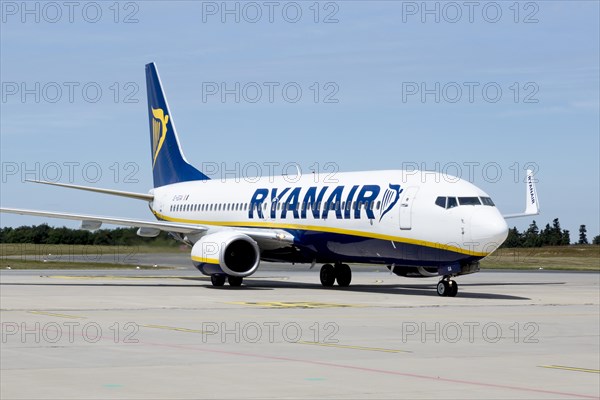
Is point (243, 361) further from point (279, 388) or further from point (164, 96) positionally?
point (164, 96)

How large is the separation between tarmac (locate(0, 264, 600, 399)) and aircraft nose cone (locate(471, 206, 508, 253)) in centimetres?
158

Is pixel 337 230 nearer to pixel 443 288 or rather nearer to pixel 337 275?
pixel 337 275

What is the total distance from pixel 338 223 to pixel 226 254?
13.0ft

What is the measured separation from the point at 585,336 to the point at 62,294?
55.1 feet

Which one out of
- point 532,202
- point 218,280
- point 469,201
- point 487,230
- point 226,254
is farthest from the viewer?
point 532,202

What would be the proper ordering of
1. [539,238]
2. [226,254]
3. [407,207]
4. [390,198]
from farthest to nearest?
[539,238]
[226,254]
[390,198]
[407,207]

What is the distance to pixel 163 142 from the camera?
48.9 meters

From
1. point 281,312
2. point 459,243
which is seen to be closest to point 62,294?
point 281,312

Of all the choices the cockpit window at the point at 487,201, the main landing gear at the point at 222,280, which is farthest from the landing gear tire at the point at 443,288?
the main landing gear at the point at 222,280

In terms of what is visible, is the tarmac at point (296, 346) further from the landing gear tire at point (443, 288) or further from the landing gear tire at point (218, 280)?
the landing gear tire at point (218, 280)

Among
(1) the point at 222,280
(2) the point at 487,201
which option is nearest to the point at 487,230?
(2) the point at 487,201

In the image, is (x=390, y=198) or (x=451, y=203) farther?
(x=390, y=198)

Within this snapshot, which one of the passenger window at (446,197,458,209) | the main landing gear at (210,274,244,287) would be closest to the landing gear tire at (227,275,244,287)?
the main landing gear at (210,274,244,287)

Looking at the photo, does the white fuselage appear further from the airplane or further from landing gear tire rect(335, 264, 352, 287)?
landing gear tire rect(335, 264, 352, 287)
